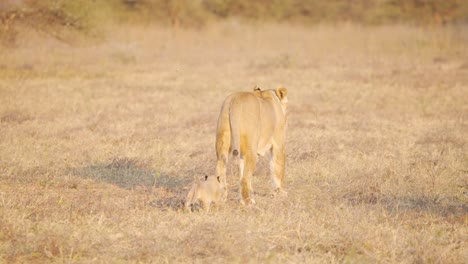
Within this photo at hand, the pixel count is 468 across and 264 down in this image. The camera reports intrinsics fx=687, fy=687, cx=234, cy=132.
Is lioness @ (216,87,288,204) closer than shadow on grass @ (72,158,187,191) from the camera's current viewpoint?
Yes

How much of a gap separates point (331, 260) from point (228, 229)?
2.54 ft

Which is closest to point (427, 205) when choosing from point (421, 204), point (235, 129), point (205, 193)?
point (421, 204)

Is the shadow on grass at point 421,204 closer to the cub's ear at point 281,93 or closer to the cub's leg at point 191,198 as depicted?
the cub's ear at point 281,93

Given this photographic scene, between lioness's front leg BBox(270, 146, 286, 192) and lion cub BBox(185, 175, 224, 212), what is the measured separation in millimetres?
975

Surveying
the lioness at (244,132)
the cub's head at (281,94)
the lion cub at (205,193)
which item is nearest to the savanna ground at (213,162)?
the lion cub at (205,193)

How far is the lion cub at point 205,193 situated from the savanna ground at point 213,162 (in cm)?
14

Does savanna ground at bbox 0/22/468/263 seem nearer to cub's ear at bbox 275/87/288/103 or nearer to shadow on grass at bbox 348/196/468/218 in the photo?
shadow on grass at bbox 348/196/468/218

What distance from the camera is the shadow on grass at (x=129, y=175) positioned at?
7.35 metres

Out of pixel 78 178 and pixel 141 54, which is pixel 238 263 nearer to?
pixel 78 178

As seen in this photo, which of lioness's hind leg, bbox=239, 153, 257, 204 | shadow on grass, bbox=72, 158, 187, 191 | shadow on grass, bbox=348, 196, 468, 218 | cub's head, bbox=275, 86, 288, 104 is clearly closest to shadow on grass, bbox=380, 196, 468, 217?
shadow on grass, bbox=348, 196, 468, 218

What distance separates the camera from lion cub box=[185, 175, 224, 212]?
19.1ft

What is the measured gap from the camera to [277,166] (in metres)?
6.76

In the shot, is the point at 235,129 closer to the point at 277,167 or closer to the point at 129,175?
the point at 277,167

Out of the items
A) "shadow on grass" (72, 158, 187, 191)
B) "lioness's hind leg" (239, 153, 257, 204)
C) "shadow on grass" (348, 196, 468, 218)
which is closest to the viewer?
"lioness's hind leg" (239, 153, 257, 204)
